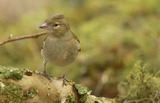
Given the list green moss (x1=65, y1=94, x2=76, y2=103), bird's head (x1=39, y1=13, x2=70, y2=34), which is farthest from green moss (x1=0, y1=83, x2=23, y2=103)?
bird's head (x1=39, y1=13, x2=70, y2=34)

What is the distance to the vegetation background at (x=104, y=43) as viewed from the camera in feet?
19.6

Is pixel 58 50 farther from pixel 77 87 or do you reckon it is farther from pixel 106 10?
pixel 106 10

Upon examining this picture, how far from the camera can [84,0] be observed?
10820 mm

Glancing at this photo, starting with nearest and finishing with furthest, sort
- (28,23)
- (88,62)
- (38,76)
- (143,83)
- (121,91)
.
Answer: (38,76) → (143,83) → (121,91) → (88,62) → (28,23)

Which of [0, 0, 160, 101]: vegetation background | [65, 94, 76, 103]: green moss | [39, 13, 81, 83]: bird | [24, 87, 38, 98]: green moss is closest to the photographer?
[24, 87, 38, 98]: green moss

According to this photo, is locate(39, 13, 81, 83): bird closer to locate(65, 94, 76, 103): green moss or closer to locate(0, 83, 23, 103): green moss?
locate(65, 94, 76, 103): green moss

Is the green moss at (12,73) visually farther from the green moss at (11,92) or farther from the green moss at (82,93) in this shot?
the green moss at (82,93)

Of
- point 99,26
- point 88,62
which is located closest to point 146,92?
point 88,62

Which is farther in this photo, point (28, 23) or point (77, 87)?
point (28, 23)

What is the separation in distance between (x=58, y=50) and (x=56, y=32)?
0.25m

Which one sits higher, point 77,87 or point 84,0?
point 84,0

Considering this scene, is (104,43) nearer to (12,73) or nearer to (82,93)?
(82,93)

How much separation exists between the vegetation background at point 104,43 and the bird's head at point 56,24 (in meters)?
1.15

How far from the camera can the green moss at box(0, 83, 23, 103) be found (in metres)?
2.73
